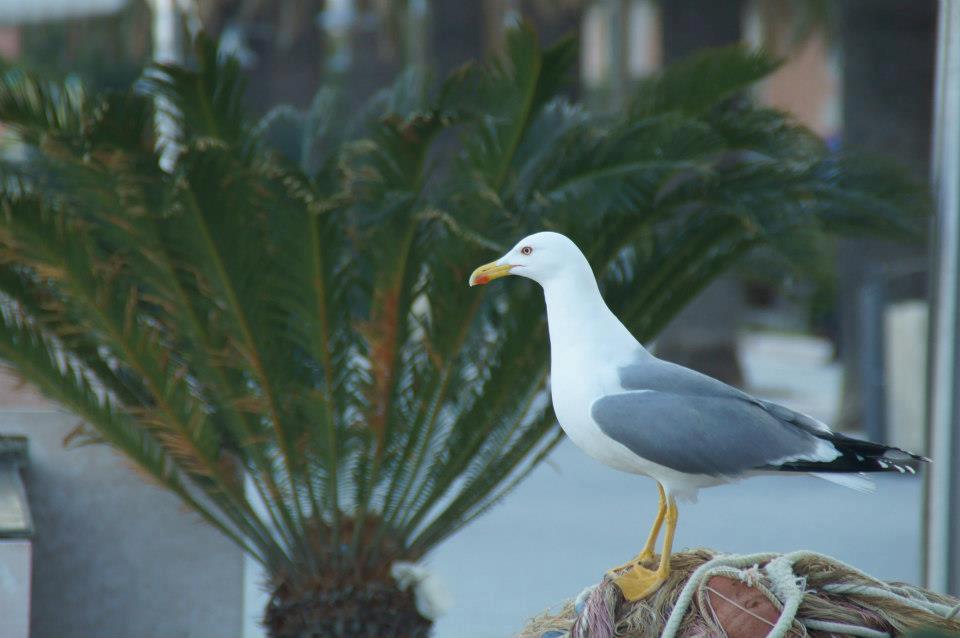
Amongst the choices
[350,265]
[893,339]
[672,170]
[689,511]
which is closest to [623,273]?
[672,170]

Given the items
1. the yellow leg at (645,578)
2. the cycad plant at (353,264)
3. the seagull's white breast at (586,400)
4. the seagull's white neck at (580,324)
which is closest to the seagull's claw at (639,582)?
the yellow leg at (645,578)

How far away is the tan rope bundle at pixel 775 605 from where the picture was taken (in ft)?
10.1

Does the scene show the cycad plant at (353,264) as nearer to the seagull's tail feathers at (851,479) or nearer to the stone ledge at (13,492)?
the stone ledge at (13,492)

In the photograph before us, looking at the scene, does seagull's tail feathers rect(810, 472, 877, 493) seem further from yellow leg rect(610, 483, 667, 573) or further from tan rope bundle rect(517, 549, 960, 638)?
yellow leg rect(610, 483, 667, 573)

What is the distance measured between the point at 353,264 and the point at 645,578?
2.66m

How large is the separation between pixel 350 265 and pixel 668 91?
1586mm

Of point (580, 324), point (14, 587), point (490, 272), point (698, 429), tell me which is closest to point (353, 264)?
point (14, 587)

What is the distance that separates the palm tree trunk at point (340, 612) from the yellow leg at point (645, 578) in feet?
8.45

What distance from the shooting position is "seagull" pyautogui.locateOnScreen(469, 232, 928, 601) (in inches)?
131

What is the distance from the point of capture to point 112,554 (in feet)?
19.4

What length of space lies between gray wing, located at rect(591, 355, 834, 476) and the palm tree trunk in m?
2.73

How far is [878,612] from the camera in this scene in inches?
123

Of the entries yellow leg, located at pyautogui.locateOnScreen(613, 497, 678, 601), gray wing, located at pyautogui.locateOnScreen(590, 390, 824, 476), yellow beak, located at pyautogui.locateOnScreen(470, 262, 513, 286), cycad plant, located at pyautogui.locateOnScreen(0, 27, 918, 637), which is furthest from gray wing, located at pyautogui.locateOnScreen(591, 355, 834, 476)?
cycad plant, located at pyautogui.locateOnScreen(0, 27, 918, 637)

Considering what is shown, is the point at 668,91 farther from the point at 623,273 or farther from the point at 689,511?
the point at 689,511
